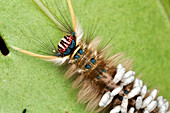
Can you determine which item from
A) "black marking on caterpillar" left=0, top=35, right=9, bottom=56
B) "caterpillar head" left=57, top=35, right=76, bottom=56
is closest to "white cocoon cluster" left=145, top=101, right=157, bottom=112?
"caterpillar head" left=57, top=35, right=76, bottom=56

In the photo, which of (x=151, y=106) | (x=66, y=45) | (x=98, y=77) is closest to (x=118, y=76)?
(x=98, y=77)

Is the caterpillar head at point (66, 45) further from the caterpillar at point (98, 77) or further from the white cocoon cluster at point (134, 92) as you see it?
the white cocoon cluster at point (134, 92)

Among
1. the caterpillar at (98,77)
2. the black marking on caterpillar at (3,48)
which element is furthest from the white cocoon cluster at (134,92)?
the black marking on caterpillar at (3,48)

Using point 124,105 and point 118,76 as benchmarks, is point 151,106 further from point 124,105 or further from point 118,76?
point 118,76

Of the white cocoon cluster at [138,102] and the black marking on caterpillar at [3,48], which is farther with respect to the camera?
the white cocoon cluster at [138,102]

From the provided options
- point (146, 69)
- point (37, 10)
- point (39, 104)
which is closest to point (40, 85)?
point (39, 104)

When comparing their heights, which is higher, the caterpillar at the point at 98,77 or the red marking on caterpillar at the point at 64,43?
the red marking on caterpillar at the point at 64,43

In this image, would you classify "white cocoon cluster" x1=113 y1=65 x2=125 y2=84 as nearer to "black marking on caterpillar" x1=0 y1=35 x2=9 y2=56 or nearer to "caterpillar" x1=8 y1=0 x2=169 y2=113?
"caterpillar" x1=8 y1=0 x2=169 y2=113

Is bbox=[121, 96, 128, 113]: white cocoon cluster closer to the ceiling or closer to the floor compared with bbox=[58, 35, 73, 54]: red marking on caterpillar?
closer to the floor

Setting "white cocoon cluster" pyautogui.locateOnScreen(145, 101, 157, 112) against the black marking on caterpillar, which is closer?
the black marking on caterpillar
